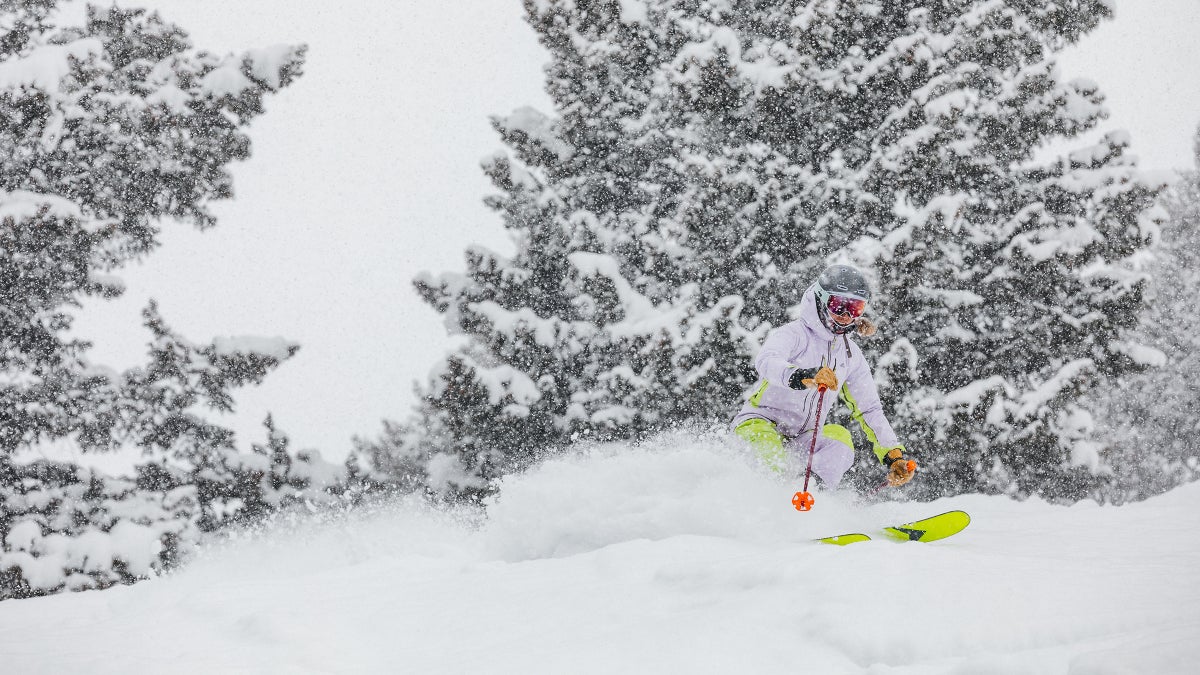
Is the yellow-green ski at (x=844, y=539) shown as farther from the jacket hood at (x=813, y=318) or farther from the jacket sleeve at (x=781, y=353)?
the jacket hood at (x=813, y=318)

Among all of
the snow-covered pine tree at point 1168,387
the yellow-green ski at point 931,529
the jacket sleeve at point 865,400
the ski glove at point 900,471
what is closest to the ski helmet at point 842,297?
the jacket sleeve at point 865,400

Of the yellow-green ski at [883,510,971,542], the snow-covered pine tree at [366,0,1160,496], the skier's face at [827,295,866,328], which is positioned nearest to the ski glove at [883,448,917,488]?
the yellow-green ski at [883,510,971,542]

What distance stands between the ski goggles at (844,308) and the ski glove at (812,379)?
63 cm

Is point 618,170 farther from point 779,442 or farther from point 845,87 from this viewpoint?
point 779,442

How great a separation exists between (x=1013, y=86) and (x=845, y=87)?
2183mm

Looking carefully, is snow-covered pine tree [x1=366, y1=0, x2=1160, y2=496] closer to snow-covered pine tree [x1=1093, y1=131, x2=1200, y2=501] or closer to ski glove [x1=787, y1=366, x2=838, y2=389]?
ski glove [x1=787, y1=366, x2=838, y2=389]

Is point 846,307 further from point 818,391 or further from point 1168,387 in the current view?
point 1168,387

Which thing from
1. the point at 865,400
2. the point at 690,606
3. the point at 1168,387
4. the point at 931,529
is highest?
the point at 1168,387

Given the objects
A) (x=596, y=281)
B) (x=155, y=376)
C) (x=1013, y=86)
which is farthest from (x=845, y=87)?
(x=155, y=376)

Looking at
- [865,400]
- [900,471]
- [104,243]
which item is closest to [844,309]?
A: [865,400]

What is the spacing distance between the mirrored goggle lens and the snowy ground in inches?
52.4

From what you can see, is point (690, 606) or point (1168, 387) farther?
point (1168, 387)

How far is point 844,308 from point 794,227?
6930 millimetres

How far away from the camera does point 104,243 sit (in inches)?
393
